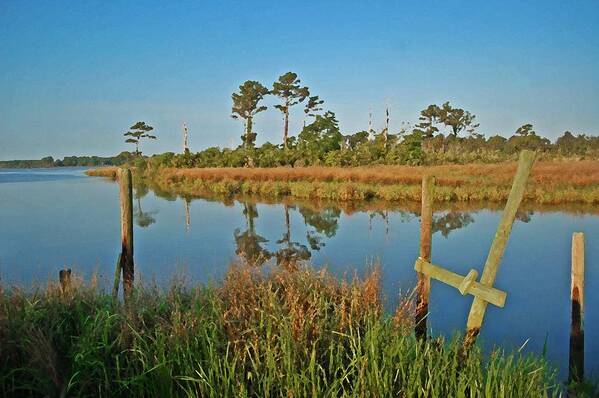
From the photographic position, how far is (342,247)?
33.7 ft

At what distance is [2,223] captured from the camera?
14266mm

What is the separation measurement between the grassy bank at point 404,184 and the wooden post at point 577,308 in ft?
44.5

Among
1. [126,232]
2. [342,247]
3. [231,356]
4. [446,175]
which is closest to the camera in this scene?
[231,356]

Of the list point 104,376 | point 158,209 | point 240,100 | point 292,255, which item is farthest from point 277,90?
point 104,376

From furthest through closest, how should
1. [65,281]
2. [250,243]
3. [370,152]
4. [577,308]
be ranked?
1. [370,152]
2. [250,243]
3. [65,281]
4. [577,308]

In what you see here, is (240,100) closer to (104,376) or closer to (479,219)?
(479,219)

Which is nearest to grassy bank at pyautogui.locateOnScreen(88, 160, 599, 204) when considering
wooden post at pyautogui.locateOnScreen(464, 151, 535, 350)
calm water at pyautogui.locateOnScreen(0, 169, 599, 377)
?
calm water at pyautogui.locateOnScreen(0, 169, 599, 377)

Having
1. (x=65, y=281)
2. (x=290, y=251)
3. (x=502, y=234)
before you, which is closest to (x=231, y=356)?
(x=65, y=281)

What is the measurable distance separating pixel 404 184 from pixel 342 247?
10640 mm

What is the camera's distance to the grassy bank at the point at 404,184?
17359mm

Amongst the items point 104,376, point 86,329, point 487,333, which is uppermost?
point 86,329

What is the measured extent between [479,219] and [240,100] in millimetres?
34939

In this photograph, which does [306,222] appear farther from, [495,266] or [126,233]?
→ [495,266]

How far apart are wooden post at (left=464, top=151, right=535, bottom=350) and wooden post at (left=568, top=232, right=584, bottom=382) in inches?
26.0
